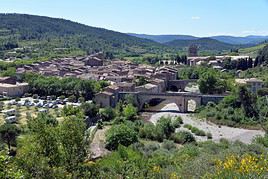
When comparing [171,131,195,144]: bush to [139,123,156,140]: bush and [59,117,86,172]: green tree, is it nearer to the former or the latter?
[139,123,156,140]: bush

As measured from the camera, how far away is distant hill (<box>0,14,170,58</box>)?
9269cm

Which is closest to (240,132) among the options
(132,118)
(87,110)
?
(132,118)

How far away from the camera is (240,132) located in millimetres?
28250

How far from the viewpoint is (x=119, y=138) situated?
22672 mm

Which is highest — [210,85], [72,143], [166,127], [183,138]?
[72,143]

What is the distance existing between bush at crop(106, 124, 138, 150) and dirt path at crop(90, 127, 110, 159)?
471mm

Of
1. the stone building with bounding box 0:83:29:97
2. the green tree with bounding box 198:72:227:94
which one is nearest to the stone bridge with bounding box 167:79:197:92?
the green tree with bounding box 198:72:227:94

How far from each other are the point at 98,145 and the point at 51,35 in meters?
94.6

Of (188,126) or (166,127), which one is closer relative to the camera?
(166,127)

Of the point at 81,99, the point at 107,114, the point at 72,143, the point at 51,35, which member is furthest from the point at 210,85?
the point at 51,35

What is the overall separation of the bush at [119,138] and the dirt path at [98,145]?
1.54 ft

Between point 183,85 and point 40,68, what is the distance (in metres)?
21.2

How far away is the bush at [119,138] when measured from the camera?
22.4 metres

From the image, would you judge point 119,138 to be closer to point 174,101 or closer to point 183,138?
point 183,138
